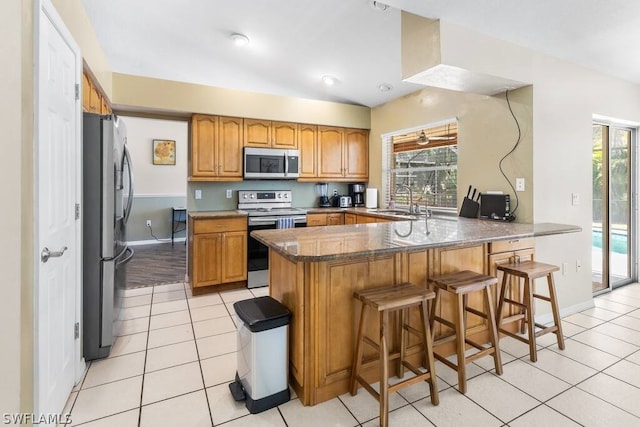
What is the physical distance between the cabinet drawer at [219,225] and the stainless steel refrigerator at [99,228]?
4.46 ft

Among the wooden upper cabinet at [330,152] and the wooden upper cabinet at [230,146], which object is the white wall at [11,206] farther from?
the wooden upper cabinet at [330,152]

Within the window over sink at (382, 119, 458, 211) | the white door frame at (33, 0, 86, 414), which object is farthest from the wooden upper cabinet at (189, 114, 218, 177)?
the window over sink at (382, 119, 458, 211)

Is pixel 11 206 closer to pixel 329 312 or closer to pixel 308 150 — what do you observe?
pixel 329 312

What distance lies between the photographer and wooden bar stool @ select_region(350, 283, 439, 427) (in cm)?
170

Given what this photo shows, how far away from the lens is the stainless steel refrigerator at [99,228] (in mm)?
2242

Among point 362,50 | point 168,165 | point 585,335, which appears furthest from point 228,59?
point 585,335

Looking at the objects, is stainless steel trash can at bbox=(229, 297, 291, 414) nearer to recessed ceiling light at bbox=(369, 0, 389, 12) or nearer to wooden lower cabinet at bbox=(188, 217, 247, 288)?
wooden lower cabinet at bbox=(188, 217, 247, 288)

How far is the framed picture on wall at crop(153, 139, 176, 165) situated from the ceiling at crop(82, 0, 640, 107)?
3.03 metres

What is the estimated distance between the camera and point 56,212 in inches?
68.7

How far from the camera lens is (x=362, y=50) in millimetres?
3576

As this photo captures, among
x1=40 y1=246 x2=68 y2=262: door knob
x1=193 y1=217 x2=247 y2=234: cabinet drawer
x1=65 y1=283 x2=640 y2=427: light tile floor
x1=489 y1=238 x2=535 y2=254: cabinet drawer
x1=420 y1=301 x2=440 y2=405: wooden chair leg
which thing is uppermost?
x1=193 y1=217 x2=247 y2=234: cabinet drawer

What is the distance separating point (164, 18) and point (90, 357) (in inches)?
126

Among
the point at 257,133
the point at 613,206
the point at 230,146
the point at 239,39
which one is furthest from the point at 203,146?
the point at 613,206

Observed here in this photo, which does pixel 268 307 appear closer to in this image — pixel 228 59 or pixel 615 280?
pixel 228 59
